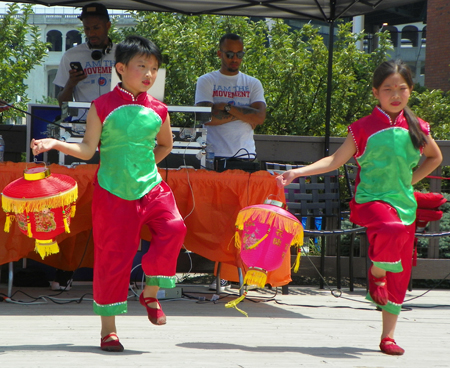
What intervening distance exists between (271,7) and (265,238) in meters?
3.76

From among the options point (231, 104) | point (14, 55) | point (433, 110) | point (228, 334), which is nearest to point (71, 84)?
point (231, 104)

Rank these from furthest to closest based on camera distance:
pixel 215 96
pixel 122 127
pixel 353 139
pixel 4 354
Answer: pixel 215 96, pixel 353 139, pixel 122 127, pixel 4 354

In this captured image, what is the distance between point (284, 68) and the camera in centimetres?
1058

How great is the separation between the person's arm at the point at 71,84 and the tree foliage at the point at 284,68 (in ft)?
16.3

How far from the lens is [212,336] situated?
142 inches

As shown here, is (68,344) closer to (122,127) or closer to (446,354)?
(122,127)

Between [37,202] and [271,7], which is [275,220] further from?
[271,7]

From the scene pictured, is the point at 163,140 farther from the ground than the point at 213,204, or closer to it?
farther from the ground

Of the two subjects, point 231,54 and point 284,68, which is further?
point 284,68

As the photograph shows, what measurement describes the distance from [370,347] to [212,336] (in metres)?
0.86

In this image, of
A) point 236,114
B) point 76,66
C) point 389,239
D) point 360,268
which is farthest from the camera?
point 360,268

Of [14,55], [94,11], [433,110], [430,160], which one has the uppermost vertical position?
[14,55]

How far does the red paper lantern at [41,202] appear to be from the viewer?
3.23m

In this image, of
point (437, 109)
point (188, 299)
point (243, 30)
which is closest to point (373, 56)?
point (437, 109)
